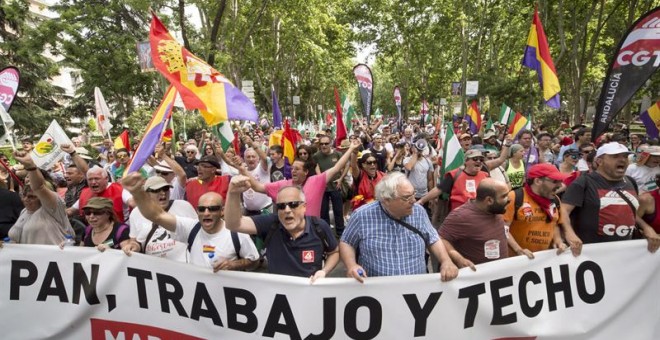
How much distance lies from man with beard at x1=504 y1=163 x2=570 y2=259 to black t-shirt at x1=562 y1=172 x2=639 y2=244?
23cm

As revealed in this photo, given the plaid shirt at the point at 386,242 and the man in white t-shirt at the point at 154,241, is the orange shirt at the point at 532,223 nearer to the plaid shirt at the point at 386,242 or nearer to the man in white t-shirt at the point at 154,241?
the plaid shirt at the point at 386,242

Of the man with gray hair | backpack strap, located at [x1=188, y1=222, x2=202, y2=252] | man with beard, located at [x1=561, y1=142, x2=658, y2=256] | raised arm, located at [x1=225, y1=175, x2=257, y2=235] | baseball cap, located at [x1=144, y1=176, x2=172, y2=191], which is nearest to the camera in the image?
raised arm, located at [x1=225, y1=175, x2=257, y2=235]

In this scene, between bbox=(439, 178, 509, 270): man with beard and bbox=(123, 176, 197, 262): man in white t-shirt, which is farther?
bbox=(123, 176, 197, 262): man in white t-shirt

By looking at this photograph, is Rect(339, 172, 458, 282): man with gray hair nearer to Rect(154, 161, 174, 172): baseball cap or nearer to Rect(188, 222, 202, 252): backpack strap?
Rect(188, 222, 202, 252): backpack strap

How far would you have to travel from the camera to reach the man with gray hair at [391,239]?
2926 millimetres

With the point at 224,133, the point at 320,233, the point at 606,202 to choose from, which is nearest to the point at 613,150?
the point at 606,202

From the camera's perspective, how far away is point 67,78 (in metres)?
61.2

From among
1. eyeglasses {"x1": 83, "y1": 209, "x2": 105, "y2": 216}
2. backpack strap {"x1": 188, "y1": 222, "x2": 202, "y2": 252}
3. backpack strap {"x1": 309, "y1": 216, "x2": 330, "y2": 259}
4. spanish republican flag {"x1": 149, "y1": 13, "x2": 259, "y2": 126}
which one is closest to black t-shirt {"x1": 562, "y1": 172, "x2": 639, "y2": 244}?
backpack strap {"x1": 309, "y1": 216, "x2": 330, "y2": 259}

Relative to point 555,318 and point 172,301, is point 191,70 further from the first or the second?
point 555,318

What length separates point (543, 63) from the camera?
6465 mm

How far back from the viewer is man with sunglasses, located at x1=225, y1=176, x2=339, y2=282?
3.00 meters

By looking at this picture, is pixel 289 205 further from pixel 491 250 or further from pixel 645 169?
pixel 645 169

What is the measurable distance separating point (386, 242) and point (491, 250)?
0.84m

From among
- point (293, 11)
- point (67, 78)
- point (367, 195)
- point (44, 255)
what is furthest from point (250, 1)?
point (67, 78)
